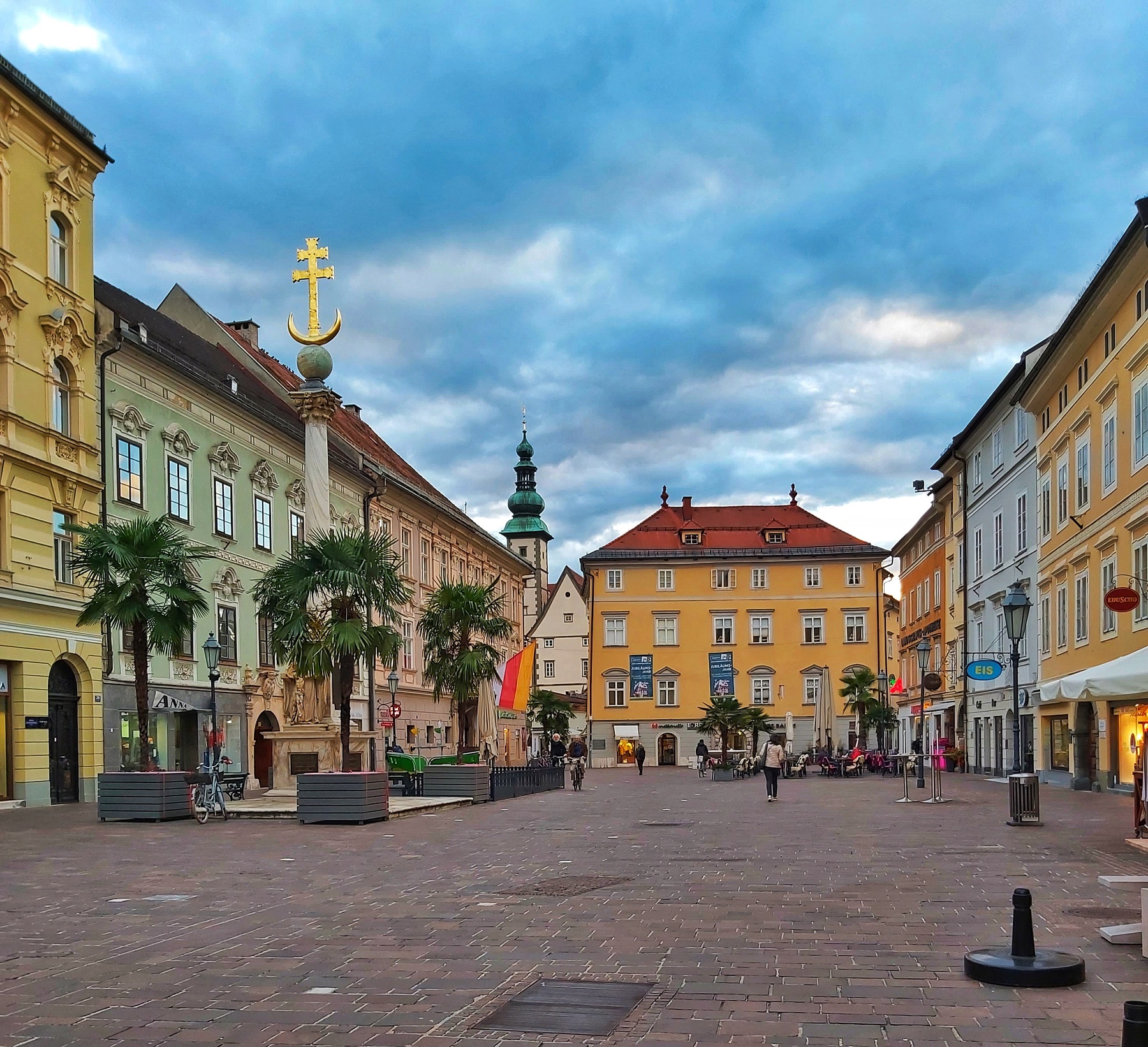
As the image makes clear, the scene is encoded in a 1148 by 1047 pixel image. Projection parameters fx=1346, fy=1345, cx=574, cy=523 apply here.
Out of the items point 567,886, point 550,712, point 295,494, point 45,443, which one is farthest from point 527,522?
point 567,886

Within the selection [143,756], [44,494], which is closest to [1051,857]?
[143,756]

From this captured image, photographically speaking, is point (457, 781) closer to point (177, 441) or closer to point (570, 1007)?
point (177, 441)

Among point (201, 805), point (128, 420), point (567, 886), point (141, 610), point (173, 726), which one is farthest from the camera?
point (173, 726)

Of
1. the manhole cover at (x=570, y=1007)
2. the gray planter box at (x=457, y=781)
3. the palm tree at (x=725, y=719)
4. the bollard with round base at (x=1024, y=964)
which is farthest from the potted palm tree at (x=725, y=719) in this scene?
the manhole cover at (x=570, y=1007)

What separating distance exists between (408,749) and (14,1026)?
159 feet

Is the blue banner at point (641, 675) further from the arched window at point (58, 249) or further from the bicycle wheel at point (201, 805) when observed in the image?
the bicycle wheel at point (201, 805)

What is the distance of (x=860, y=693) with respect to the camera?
260ft

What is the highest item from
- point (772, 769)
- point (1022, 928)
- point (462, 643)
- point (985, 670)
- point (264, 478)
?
point (264, 478)

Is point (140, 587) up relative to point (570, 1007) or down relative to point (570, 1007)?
up

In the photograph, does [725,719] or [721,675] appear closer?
[725,719]

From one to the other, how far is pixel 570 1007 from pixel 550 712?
278 ft

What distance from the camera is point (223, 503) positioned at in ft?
136

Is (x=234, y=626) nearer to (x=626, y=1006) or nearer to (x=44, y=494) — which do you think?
(x=44, y=494)

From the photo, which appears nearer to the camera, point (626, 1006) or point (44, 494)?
point (626, 1006)
